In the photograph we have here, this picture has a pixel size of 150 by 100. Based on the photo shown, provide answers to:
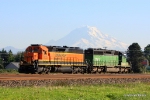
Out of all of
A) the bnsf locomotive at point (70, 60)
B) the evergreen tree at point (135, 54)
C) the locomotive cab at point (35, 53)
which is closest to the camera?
the bnsf locomotive at point (70, 60)

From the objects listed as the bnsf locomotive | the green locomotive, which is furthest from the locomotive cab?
the green locomotive

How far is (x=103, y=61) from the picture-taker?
5419 centimetres

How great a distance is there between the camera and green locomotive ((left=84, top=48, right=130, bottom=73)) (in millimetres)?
52794

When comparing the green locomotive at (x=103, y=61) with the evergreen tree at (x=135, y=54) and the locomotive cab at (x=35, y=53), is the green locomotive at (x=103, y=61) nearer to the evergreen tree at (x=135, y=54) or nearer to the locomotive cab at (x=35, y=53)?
the locomotive cab at (x=35, y=53)

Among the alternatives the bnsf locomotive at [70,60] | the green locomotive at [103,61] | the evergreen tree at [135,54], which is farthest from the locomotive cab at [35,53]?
the evergreen tree at [135,54]

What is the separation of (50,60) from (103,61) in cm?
1351

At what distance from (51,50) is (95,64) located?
36.1 ft

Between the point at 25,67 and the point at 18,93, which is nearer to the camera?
the point at 18,93

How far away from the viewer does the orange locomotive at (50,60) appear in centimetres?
4100

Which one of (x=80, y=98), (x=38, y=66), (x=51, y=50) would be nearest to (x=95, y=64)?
(x=51, y=50)

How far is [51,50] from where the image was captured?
44.2m

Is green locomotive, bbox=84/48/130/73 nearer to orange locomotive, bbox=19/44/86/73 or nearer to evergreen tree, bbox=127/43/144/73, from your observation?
orange locomotive, bbox=19/44/86/73

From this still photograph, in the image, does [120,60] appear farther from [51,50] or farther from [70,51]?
[51,50]

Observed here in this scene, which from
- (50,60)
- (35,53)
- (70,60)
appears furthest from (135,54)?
(35,53)
